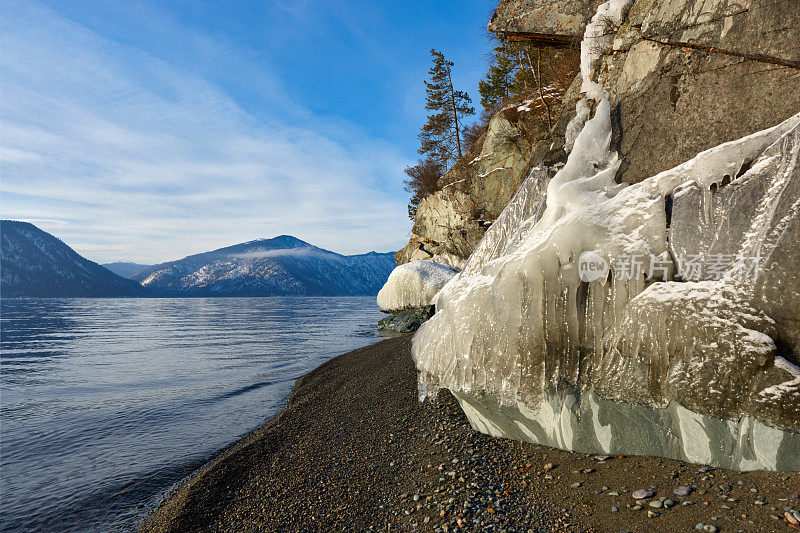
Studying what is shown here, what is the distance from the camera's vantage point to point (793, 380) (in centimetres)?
366

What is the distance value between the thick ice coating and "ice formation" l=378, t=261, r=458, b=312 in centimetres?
2081

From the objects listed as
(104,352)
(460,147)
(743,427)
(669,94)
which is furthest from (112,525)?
(460,147)

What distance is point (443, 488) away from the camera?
469cm

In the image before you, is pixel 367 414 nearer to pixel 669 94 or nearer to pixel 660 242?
pixel 660 242

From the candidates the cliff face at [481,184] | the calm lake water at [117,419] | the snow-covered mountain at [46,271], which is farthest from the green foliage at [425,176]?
the snow-covered mountain at [46,271]

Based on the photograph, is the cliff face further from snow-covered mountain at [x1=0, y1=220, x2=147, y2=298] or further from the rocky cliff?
snow-covered mountain at [x1=0, y1=220, x2=147, y2=298]

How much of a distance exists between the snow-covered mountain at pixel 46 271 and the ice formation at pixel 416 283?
17702 centimetres

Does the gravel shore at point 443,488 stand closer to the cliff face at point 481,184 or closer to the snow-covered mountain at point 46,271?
the cliff face at point 481,184

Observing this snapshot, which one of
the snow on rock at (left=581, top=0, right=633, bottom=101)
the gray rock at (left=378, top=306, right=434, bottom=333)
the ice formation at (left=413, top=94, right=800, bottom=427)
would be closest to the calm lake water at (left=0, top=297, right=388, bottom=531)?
the gray rock at (left=378, top=306, right=434, bottom=333)

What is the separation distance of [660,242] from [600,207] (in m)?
0.84

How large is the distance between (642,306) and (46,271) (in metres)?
225

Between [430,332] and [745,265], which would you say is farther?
[430,332]

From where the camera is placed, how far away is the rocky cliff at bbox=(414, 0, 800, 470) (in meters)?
3.90

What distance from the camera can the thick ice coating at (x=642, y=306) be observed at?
387cm
